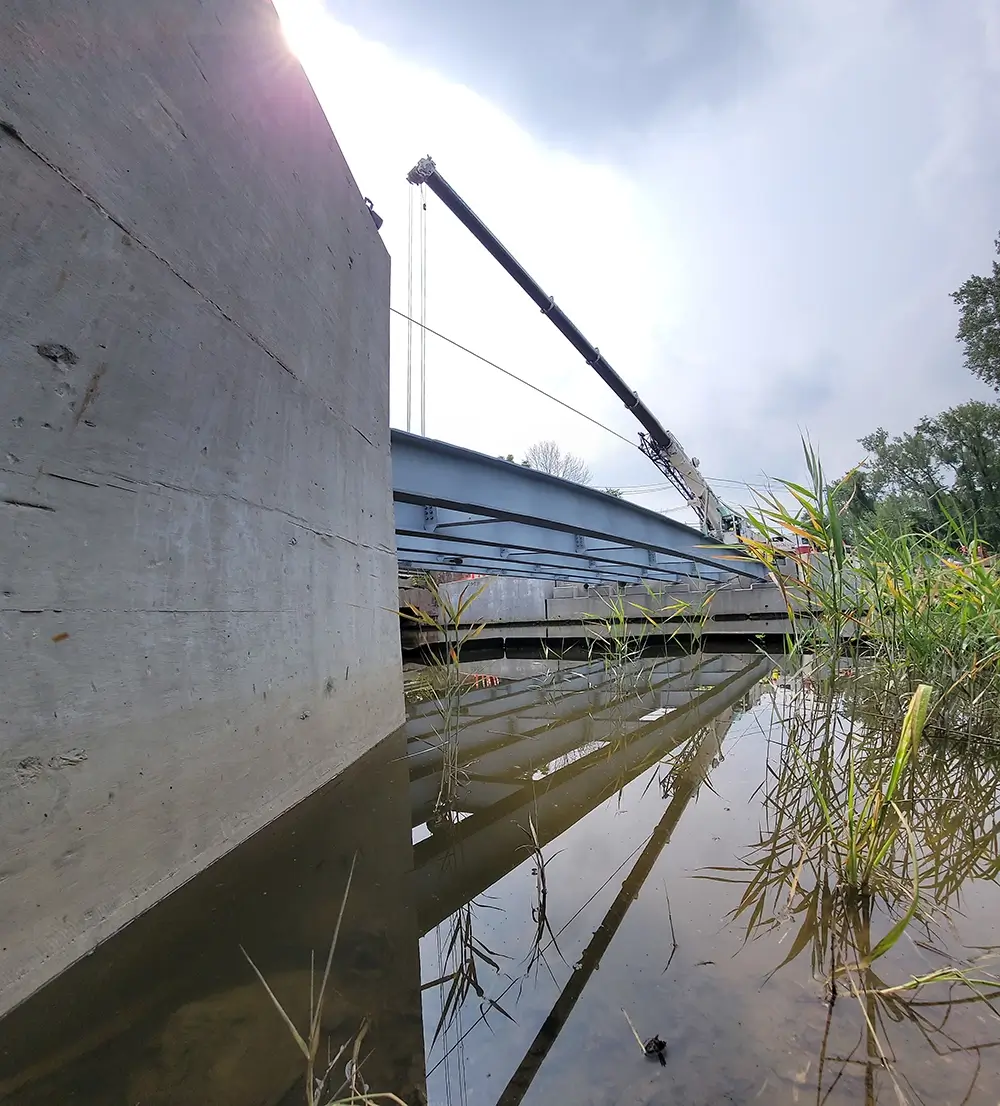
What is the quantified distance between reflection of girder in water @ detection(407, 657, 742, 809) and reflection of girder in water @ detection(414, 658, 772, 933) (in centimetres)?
25

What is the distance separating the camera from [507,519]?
592cm

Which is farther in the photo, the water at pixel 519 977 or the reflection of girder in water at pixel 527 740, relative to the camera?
the reflection of girder in water at pixel 527 740

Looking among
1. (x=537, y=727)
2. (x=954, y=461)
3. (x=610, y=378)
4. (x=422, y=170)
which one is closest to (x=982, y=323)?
(x=954, y=461)

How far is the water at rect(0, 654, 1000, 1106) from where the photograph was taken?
964 millimetres

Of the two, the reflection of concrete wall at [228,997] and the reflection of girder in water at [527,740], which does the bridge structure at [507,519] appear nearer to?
the reflection of girder in water at [527,740]

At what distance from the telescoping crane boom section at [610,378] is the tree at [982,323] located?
1310 centimetres

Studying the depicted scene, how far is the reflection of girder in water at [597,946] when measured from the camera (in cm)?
98

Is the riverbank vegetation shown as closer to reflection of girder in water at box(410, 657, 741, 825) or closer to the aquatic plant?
the aquatic plant

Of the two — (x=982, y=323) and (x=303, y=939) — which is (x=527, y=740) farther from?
(x=982, y=323)

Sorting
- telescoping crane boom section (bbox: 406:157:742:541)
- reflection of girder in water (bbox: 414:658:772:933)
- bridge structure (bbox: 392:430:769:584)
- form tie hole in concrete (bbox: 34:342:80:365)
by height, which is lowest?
reflection of girder in water (bbox: 414:658:772:933)

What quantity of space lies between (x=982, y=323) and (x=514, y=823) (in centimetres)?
2629

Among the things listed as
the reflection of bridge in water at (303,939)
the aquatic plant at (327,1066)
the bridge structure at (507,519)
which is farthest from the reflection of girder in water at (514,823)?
the bridge structure at (507,519)

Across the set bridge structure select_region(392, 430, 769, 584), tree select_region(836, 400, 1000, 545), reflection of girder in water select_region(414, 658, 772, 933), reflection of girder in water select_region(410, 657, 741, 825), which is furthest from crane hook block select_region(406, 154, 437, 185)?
tree select_region(836, 400, 1000, 545)

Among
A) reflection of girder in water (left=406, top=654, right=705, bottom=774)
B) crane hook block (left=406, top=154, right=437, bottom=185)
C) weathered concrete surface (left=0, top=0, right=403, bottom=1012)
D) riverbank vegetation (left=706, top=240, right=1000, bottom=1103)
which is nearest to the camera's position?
riverbank vegetation (left=706, top=240, right=1000, bottom=1103)
